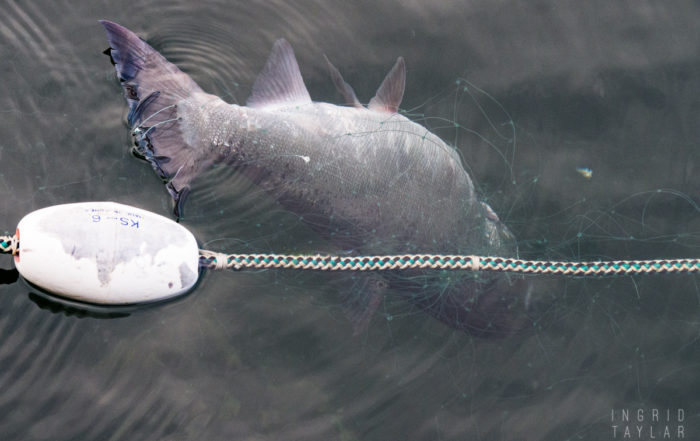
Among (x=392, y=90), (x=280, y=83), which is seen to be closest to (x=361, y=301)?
(x=392, y=90)

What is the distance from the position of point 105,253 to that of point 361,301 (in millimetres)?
1659

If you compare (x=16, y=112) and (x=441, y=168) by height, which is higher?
(x=16, y=112)

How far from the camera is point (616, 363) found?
464cm

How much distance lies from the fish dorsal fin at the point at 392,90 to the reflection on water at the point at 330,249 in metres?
0.30

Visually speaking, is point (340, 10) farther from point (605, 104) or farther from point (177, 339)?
point (177, 339)

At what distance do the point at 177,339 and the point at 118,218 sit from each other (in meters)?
0.94

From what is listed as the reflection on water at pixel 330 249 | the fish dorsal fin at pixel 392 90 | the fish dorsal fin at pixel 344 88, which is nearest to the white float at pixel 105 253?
the reflection on water at pixel 330 249

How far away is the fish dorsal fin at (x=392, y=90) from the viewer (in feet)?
15.0

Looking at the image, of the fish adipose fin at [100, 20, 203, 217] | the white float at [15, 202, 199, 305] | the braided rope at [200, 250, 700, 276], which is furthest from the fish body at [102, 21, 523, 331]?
the white float at [15, 202, 199, 305]

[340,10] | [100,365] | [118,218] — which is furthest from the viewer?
[340,10]

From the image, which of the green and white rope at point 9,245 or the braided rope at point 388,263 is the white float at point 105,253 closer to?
the green and white rope at point 9,245

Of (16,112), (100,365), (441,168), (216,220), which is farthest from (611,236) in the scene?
(16,112)

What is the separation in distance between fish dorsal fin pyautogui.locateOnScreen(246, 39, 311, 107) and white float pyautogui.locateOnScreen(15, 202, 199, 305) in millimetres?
1119

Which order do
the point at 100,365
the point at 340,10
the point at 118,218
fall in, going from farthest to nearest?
the point at 340,10 → the point at 100,365 → the point at 118,218
